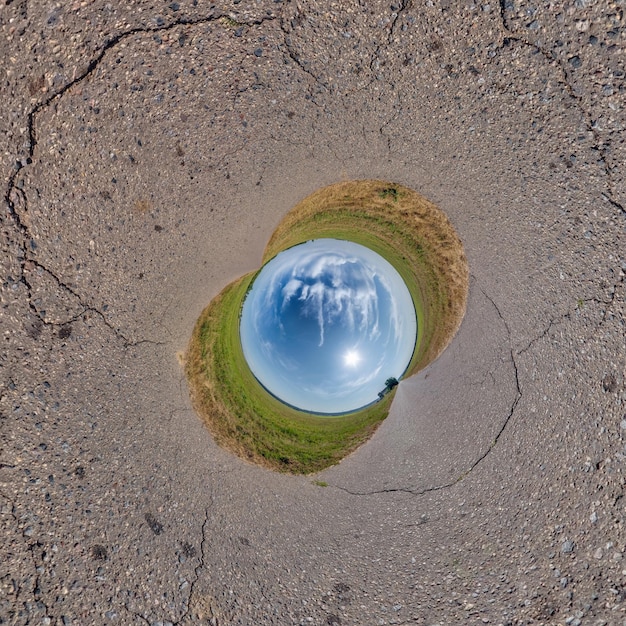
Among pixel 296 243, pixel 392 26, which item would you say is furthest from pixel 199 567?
pixel 392 26

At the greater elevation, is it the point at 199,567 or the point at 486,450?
the point at 486,450

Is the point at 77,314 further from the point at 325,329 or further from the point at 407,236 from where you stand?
the point at 407,236

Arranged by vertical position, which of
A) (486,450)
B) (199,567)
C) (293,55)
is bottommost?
(199,567)

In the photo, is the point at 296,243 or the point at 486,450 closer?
the point at 486,450

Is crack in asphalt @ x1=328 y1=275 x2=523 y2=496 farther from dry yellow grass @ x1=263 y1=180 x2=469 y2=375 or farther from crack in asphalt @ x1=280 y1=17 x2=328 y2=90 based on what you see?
crack in asphalt @ x1=280 y1=17 x2=328 y2=90

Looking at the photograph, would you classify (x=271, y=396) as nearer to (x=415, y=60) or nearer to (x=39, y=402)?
(x=39, y=402)

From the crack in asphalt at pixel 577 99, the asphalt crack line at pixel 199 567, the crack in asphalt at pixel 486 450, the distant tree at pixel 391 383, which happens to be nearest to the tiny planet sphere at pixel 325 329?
the distant tree at pixel 391 383

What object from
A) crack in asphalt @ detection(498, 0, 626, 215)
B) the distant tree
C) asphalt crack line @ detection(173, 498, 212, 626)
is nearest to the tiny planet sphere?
the distant tree
